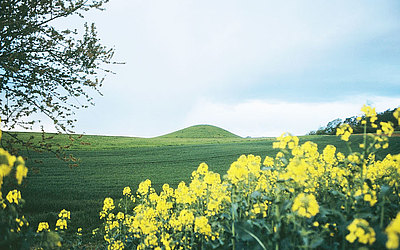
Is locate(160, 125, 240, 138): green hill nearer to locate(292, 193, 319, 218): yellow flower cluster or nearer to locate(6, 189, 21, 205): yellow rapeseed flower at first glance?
locate(6, 189, 21, 205): yellow rapeseed flower

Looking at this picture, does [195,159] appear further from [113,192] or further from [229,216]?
[229,216]

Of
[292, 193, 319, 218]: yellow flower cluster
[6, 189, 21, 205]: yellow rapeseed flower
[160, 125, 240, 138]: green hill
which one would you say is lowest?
[6, 189, 21, 205]: yellow rapeseed flower

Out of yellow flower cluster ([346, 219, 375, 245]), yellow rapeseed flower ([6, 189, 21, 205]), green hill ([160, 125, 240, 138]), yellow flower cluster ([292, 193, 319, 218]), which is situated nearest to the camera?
yellow flower cluster ([346, 219, 375, 245])

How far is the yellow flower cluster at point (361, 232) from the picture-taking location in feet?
7.91

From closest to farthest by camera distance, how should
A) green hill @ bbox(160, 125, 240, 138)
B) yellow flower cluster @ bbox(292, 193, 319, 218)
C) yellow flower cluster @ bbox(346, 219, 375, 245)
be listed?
yellow flower cluster @ bbox(346, 219, 375, 245), yellow flower cluster @ bbox(292, 193, 319, 218), green hill @ bbox(160, 125, 240, 138)

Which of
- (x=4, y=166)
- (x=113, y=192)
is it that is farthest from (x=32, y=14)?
(x=113, y=192)

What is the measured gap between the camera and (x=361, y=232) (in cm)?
242

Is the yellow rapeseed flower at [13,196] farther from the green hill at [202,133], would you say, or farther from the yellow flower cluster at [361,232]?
the green hill at [202,133]

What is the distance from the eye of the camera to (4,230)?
286cm

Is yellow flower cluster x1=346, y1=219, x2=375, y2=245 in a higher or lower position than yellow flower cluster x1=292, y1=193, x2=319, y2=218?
lower

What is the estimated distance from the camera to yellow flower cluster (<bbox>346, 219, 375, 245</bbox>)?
2410mm

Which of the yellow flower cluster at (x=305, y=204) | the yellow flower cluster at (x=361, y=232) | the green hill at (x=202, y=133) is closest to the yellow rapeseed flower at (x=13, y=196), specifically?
the yellow flower cluster at (x=305, y=204)

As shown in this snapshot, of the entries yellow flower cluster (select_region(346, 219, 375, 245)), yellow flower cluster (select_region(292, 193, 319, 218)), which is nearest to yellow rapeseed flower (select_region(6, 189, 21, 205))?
yellow flower cluster (select_region(292, 193, 319, 218))

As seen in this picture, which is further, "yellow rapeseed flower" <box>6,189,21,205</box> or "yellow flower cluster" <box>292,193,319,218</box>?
"yellow rapeseed flower" <box>6,189,21,205</box>
